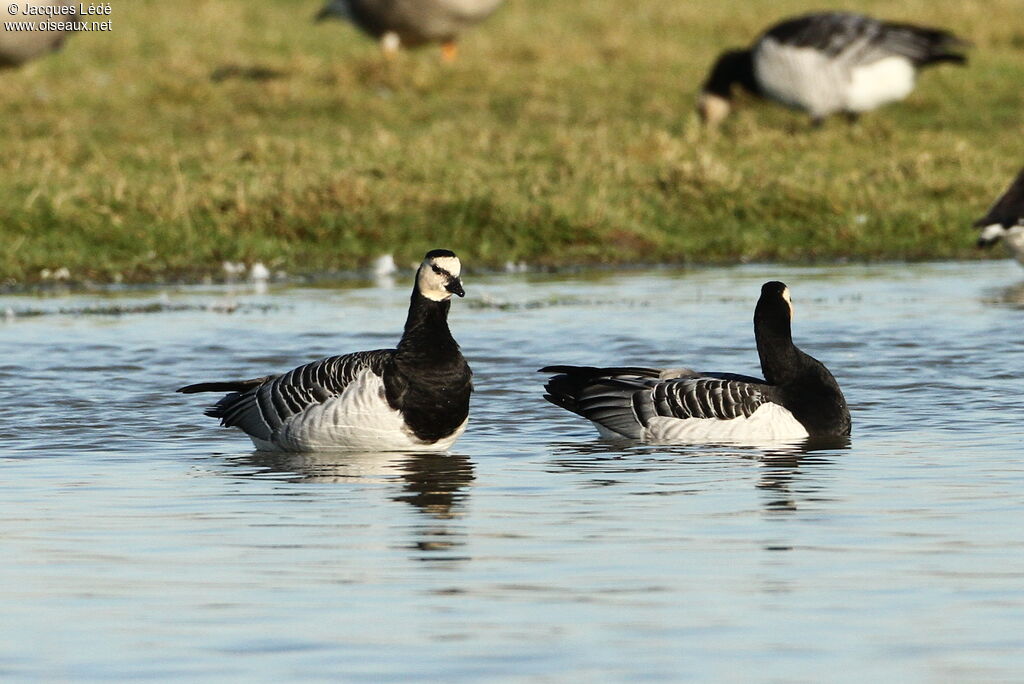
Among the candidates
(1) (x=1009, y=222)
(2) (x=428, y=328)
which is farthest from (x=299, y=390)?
(1) (x=1009, y=222)

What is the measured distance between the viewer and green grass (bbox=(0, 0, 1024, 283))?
20.5m

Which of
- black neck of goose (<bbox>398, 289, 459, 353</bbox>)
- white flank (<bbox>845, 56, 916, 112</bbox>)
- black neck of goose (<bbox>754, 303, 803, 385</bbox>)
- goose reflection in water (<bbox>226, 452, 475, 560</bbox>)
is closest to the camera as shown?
goose reflection in water (<bbox>226, 452, 475, 560</bbox>)

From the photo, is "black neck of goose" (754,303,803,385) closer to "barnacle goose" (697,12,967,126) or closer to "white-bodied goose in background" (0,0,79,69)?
"barnacle goose" (697,12,967,126)

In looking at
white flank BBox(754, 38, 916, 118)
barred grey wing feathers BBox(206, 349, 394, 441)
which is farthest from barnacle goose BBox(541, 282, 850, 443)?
white flank BBox(754, 38, 916, 118)

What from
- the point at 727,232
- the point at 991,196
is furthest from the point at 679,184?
the point at 991,196

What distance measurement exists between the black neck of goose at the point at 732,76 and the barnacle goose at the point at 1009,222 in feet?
31.1

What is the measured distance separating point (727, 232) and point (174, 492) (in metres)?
12.9

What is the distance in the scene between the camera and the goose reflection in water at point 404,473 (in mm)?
8930

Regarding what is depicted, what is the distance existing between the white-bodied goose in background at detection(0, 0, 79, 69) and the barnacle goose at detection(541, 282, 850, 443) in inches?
654

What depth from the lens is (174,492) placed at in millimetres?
9430

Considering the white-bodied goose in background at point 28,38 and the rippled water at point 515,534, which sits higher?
the white-bodied goose in background at point 28,38

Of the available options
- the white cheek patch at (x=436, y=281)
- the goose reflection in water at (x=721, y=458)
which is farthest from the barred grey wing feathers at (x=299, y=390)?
the goose reflection in water at (x=721, y=458)

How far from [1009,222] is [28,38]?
13.7m

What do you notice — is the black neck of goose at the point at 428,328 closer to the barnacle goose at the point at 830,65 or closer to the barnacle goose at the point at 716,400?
the barnacle goose at the point at 716,400
